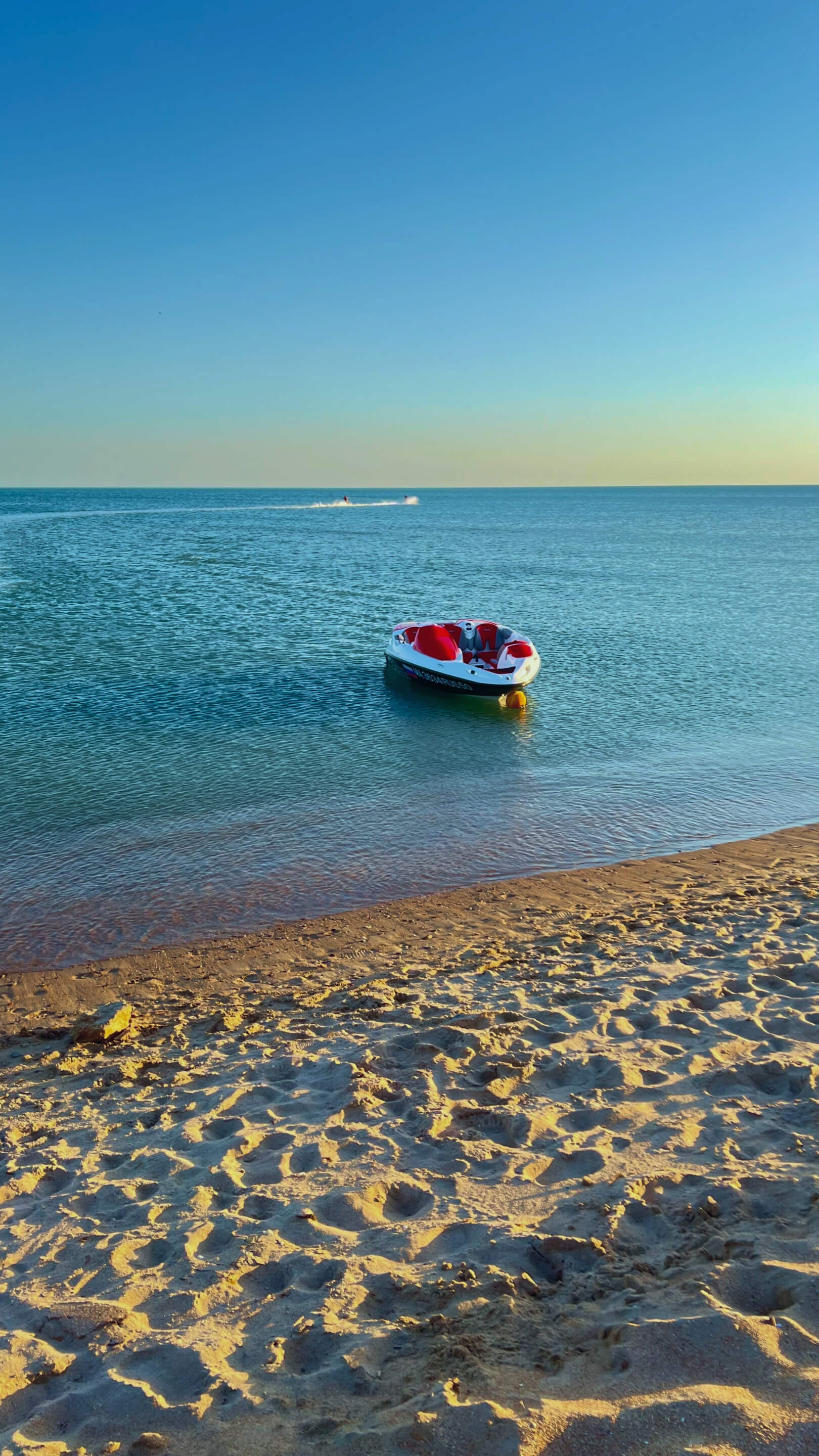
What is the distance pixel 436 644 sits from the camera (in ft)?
70.0

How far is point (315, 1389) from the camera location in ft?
10.8

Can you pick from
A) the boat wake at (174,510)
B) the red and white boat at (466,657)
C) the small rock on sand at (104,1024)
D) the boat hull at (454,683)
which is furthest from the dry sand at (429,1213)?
the boat wake at (174,510)

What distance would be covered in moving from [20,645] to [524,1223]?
85.0 ft

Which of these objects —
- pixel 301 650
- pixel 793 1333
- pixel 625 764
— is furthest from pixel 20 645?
pixel 793 1333

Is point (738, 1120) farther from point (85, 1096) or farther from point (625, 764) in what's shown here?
point (625, 764)

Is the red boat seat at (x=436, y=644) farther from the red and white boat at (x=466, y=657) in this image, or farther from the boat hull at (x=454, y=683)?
the boat hull at (x=454, y=683)

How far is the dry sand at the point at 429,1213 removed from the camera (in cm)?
313

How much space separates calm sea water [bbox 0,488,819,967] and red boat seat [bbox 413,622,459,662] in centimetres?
97

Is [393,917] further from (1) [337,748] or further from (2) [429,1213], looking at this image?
(1) [337,748]

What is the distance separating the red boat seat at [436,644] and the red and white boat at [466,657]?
0.01 metres

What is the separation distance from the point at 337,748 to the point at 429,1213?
12640mm

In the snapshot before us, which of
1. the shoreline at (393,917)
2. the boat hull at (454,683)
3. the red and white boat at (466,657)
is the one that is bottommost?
the shoreline at (393,917)

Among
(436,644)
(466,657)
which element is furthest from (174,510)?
(466,657)

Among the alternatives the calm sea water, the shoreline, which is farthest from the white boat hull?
the shoreline
